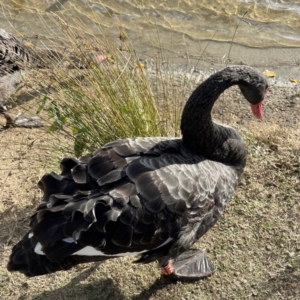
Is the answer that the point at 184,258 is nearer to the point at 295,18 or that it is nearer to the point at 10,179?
the point at 10,179

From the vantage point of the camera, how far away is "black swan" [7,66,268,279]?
2215mm

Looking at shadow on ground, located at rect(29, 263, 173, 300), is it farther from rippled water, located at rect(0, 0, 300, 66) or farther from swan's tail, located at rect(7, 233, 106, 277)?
rippled water, located at rect(0, 0, 300, 66)

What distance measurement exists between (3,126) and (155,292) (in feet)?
6.96

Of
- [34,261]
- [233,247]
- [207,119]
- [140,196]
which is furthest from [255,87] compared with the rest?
[34,261]

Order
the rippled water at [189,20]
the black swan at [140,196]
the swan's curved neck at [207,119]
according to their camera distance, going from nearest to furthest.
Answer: the black swan at [140,196] → the swan's curved neck at [207,119] → the rippled water at [189,20]

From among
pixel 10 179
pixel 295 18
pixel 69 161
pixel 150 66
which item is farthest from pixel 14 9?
pixel 69 161

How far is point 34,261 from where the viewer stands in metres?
2.29

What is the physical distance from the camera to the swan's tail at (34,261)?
2270 mm

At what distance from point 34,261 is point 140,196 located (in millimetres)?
642

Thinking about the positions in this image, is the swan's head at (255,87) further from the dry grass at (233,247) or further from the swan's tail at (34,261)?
the swan's tail at (34,261)

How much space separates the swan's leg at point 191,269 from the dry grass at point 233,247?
5 cm

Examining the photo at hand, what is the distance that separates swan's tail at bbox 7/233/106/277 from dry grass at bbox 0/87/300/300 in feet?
2.11

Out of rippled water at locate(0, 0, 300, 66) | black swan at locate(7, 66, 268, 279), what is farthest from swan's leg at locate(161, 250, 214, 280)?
rippled water at locate(0, 0, 300, 66)

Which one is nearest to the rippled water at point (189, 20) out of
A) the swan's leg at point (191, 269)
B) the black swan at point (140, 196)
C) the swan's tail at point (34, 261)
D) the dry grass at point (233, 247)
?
the dry grass at point (233, 247)
